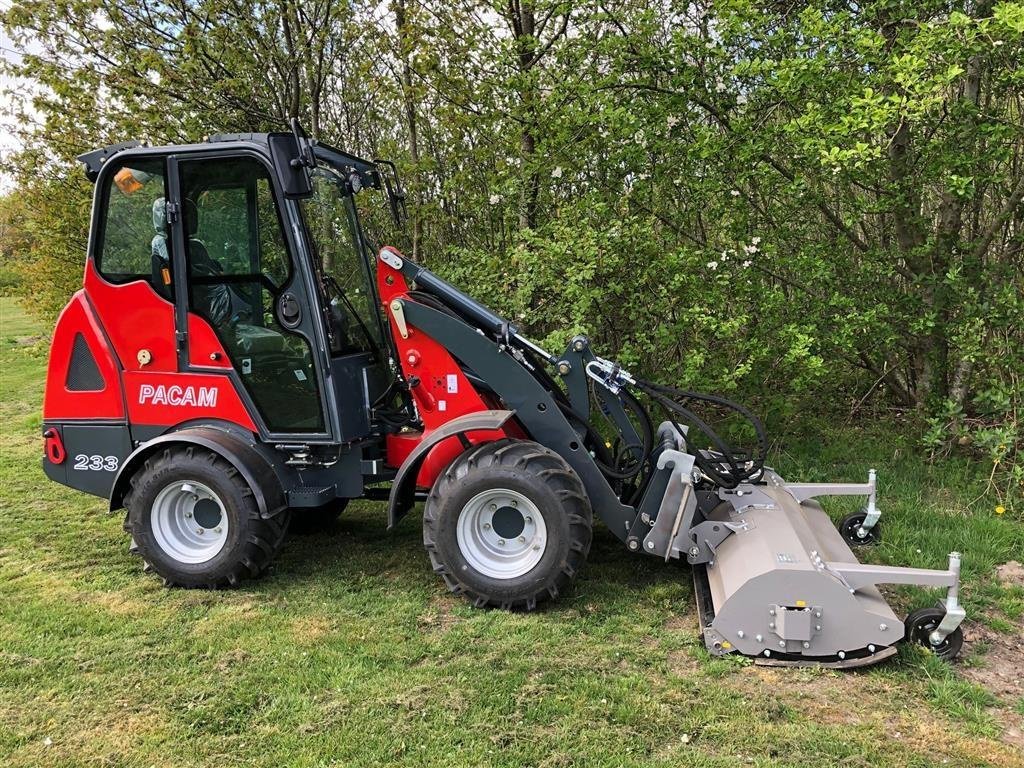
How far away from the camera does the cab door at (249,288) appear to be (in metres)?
4.17

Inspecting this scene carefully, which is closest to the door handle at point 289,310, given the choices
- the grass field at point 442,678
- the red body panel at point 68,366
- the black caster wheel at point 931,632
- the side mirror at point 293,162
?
the side mirror at point 293,162

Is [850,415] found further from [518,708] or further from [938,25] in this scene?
[518,708]

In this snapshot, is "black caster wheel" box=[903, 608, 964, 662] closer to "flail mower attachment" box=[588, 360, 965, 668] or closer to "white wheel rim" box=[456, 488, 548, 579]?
"flail mower attachment" box=[588, 360, 965, 668]

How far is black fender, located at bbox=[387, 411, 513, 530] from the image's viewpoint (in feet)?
13.4

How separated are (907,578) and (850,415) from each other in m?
4.04

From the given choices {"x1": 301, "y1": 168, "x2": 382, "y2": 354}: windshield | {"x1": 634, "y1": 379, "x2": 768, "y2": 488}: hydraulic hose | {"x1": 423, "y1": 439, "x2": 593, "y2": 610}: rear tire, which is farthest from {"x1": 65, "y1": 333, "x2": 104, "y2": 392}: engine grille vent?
{"x1": 634, "y1": 379, "x2": 768, "y2": 488}: hydraulic hose

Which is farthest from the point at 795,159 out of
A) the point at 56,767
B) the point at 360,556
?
the point at 56,767

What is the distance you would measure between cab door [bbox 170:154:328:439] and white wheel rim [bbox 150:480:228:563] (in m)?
0.59

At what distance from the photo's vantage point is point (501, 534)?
410 centimetres

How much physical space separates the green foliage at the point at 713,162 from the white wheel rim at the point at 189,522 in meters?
2.55

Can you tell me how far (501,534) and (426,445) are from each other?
25.8 inches

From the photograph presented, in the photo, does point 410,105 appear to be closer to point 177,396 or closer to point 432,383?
point 432,383

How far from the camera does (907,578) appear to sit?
132 inches

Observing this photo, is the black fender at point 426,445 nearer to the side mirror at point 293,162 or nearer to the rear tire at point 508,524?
the rear tire at point 508,524
